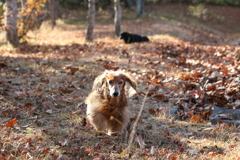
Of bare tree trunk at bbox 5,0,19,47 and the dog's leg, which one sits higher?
bare tree trunk at bbox 5,0,19,47

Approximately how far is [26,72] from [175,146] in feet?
15.5

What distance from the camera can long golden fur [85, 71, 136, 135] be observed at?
413 cm

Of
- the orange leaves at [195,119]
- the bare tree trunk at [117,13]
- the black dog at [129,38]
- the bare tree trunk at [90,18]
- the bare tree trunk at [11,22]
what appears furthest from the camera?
the bare tree trunk at [117,13]

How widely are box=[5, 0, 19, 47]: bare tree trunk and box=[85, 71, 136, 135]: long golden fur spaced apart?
736cm

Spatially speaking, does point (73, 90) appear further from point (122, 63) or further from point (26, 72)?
point (122, 63)

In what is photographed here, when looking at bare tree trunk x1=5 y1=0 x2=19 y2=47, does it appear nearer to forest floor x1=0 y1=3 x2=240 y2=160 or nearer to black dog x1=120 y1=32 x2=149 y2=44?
forest floor x1=0 y1=3 x2=240 y2=160

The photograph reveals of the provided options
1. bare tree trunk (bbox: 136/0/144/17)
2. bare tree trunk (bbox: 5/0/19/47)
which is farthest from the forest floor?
bare tree trunk (bbox: 136/0/144/17)

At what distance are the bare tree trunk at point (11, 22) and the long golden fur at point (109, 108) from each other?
7357 millimetres

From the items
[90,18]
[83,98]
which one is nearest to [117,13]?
[90,18]

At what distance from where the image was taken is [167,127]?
455 cm

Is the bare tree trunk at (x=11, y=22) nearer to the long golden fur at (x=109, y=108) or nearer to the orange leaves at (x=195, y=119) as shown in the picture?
the long golden fur at (x=109, y=108)

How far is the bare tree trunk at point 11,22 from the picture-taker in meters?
10.1

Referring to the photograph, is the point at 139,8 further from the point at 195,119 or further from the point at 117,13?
the point at 195,119

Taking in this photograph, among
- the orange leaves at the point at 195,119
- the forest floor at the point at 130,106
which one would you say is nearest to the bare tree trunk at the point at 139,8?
the forest floor at the point at 130,106
